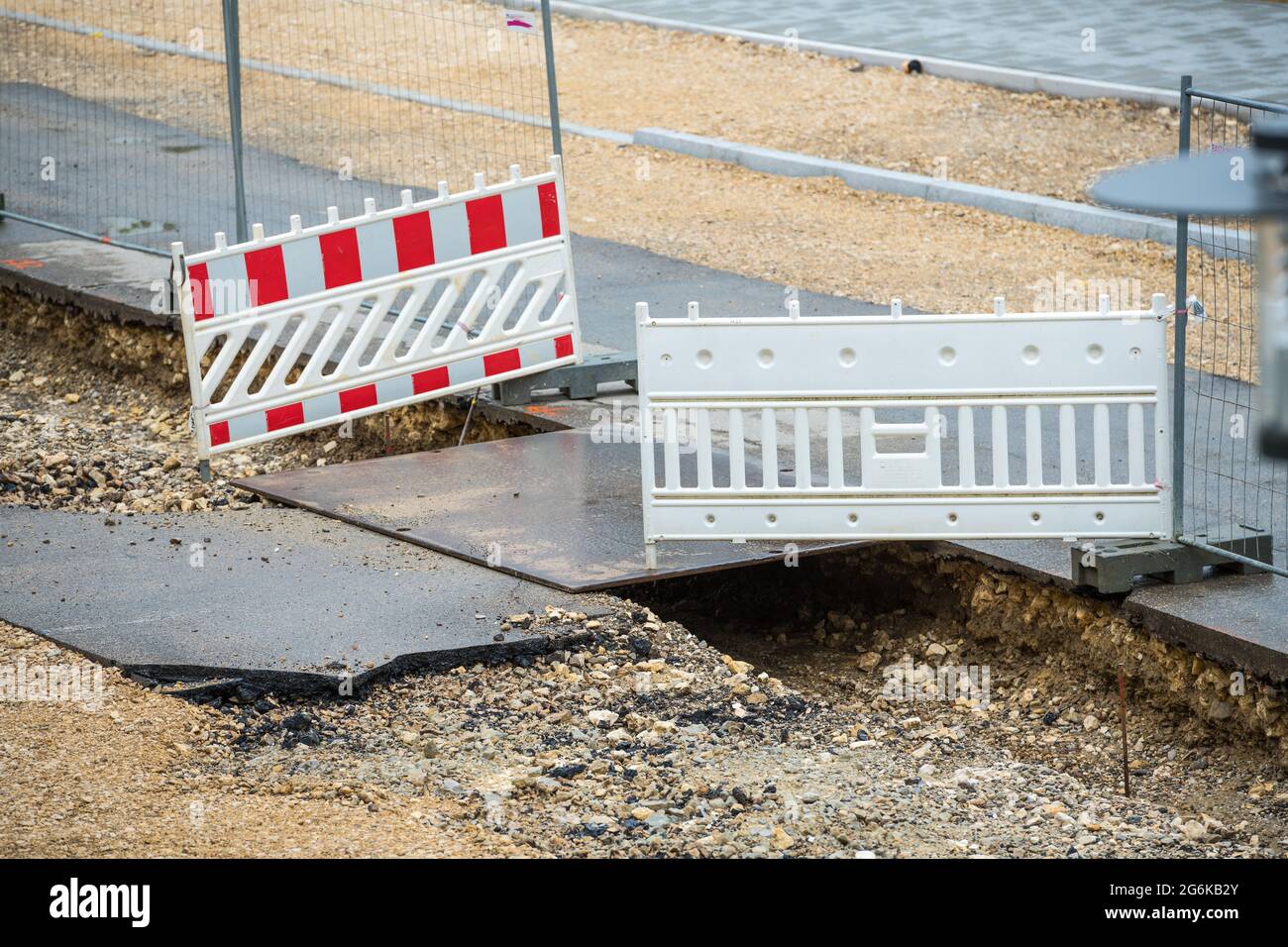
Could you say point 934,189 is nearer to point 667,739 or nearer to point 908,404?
point 908,404

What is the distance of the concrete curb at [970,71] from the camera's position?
50.1 ft

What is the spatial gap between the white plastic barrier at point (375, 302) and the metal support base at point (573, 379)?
0.38 ft

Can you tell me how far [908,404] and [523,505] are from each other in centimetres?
194

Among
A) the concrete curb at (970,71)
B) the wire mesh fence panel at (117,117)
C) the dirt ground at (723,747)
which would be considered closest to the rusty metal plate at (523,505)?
the dirt ground at (723,747)

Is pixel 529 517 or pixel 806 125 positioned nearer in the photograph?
pixel 529 517

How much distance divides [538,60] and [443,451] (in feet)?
31.8

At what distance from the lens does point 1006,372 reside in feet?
21.6

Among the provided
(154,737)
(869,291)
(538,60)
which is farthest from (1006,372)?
(538,60)

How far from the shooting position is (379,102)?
53.1 ft

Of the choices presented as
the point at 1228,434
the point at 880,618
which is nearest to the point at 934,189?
the point at 1228,434

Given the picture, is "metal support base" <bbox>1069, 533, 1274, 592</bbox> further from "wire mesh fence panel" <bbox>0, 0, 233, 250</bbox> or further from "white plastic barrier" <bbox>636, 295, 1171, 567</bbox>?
"wire mesh fence panel" <bbox>0, 0, 233, 250</bbox>
